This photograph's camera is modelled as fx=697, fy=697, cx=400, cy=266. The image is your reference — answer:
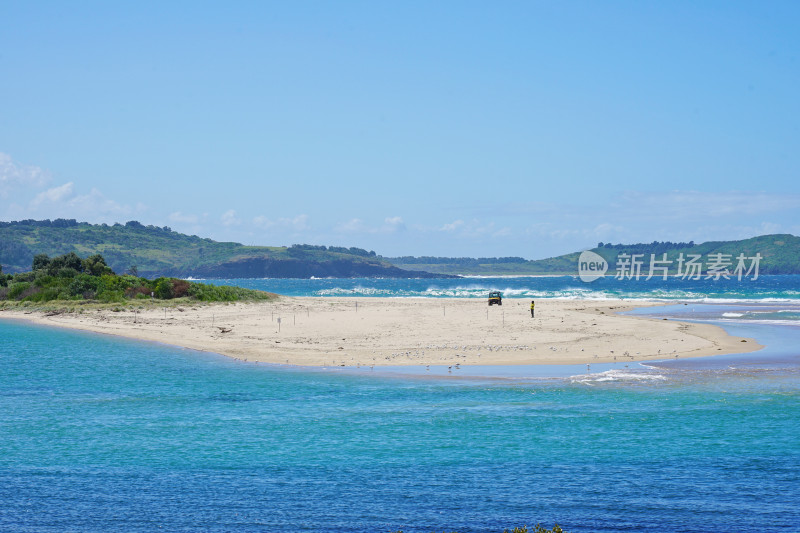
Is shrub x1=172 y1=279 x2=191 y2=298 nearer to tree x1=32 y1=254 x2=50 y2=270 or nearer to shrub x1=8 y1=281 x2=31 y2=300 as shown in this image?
shrub x1=8 y1=281 x2=31 y2=300

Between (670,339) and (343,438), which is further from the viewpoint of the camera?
(670,339)

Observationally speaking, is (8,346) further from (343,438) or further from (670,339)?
(670,339)

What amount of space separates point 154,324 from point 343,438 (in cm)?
3854

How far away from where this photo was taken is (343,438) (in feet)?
61.7

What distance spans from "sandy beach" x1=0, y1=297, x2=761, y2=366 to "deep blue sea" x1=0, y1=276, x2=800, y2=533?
15.4 ft

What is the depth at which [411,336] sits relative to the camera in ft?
139

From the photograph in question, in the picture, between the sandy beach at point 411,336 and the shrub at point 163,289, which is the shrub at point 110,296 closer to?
the shrub at point 163,289

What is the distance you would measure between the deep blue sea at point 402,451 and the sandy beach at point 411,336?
4691 millimetres

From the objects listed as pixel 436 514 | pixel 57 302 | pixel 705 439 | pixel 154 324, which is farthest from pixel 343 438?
pixel 57 302

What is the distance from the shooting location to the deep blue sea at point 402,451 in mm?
13156

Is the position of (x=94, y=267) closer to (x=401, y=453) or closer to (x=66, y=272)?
(x=66, y=272)

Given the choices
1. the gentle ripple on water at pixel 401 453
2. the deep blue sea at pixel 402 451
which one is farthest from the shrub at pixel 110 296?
the gentle ripple on water at pixel 401 453

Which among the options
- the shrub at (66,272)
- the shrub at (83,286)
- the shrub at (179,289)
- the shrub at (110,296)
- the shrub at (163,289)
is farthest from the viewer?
the shrub at (66,272)

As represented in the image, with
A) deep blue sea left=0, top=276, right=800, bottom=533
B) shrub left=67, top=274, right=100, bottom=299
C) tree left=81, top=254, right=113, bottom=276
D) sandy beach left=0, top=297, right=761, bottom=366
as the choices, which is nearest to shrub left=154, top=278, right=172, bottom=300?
shrub left=67, top=274, right=100, bottom=299
